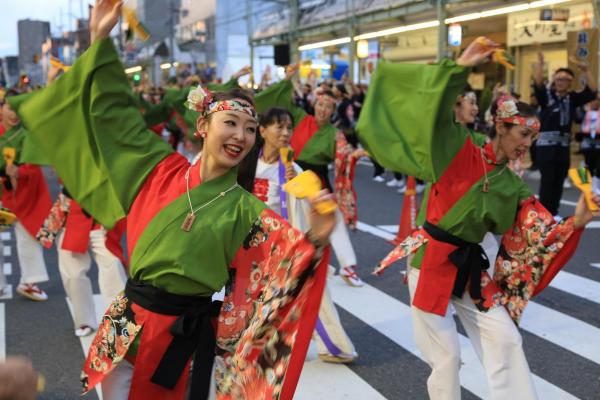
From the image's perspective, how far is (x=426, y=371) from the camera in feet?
15.4

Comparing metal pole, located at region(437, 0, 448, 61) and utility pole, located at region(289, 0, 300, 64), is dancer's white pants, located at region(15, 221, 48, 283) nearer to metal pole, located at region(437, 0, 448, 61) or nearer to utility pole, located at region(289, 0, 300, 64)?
metal pole, located at region(437, 0, 448, 61)

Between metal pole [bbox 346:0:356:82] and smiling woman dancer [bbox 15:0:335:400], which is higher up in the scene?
metal pole [bbox 346:0:356:82]

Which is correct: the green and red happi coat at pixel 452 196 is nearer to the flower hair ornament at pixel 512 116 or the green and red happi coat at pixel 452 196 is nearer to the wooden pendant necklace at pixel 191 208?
the flower hair ornament at pixel 512 116

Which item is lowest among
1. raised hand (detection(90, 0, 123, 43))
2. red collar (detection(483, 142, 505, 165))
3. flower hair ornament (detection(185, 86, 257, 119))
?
red collar (detection(483, 142, 505, 165))

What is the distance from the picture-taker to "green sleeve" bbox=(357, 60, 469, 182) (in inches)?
133

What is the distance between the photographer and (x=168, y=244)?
2729 millimetres

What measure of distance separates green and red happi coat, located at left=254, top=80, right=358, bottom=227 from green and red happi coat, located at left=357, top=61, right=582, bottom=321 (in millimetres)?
3525

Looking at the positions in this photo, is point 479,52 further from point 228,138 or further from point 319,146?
point 319,146

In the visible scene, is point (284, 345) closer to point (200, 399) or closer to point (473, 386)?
point (200, 399)

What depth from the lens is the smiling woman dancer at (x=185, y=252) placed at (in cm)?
257

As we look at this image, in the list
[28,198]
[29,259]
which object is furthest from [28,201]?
[29,259]

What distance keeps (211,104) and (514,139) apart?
1564 mm

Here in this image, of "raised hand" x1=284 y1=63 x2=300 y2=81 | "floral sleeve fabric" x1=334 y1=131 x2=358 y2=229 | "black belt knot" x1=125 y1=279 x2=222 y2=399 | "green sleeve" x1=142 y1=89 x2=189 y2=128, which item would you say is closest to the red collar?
"black belt knot" x1=125 y1=279 x2=222 y2=399

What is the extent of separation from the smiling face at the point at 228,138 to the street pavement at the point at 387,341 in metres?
1.92
